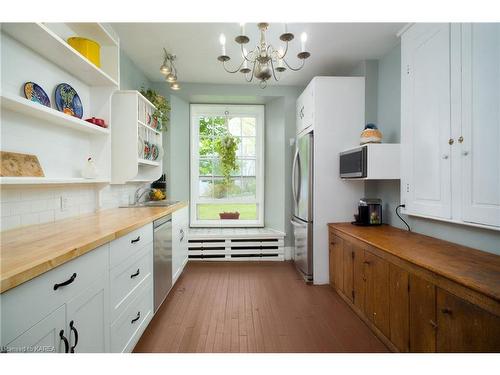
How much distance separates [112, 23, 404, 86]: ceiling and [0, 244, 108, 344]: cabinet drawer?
224cm

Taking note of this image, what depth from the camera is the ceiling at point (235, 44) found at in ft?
7.89

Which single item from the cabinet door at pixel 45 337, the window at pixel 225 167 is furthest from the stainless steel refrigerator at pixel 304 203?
the cabinet door at pixel 45 337

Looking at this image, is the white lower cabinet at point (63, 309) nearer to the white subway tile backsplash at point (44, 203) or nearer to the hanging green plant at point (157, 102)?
the white subway tile backsplash at point (44, 203)

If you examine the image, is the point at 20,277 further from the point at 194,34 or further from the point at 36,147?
the point at 194,34

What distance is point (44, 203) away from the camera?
1.73 meters

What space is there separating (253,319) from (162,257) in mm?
A: 991

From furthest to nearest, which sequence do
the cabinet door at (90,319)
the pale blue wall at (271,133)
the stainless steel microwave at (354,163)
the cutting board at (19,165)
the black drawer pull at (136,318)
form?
1. the pale blue wall at (271,133)
2. the stainless steel microwave at (354,163)
3. the black drawer pull at (136,318)
4. the cutting board at (19,165)
5. the cabinet door at (90,319)

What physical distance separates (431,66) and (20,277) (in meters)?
2.70

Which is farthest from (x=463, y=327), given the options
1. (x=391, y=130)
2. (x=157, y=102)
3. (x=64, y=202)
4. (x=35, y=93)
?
(x=157, y=102)

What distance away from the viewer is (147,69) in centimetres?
333

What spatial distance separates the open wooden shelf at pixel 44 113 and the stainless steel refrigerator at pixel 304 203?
212cm

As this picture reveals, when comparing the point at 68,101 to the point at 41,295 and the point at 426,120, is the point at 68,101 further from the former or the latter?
the point at 426,120

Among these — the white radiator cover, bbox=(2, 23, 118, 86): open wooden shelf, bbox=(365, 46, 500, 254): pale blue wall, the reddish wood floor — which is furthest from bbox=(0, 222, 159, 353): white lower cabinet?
bbox=(365, 46, 500, 254): pale blue wall
